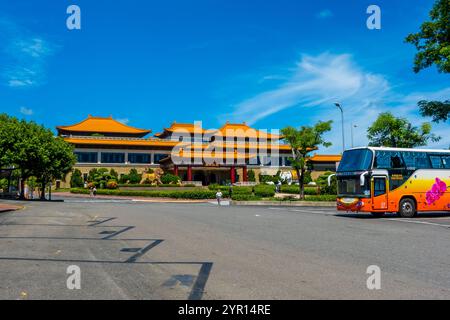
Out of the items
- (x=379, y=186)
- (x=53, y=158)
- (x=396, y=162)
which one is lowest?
(x=379, y=186)

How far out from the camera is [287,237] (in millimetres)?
11031

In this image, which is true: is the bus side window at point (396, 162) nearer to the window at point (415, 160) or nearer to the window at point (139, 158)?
the window at point (415, 160)

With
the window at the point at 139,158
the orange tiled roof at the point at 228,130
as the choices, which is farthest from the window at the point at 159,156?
the orange tiled roof at the point at 228,130

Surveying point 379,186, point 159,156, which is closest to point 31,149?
point 379,186

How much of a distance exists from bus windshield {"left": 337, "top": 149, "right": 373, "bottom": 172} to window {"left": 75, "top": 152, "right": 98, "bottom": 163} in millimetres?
49690

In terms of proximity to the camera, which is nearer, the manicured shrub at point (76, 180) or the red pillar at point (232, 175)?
the manicured shrub at point (76, 180)

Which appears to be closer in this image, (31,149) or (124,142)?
(31,149)

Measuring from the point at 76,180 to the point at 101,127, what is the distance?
46.6 ft

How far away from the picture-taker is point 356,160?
61.0 ft

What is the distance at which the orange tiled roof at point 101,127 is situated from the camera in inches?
2621

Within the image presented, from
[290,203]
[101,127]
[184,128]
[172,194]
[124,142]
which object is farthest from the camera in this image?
[184,128]

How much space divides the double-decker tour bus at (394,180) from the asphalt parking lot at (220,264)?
19.9 ft

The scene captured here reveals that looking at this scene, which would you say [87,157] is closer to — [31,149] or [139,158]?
[139,158]

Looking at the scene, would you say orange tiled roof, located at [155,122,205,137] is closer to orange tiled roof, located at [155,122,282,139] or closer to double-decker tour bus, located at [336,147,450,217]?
orange tiled roof, located at [155,122,282,139]
